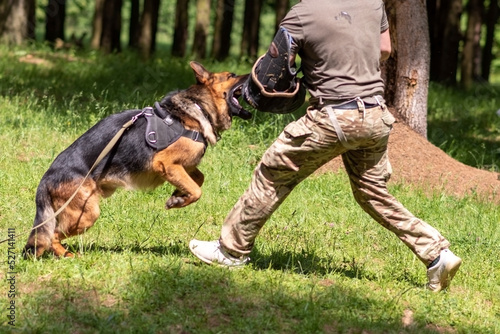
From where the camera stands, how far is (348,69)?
4.94 metres

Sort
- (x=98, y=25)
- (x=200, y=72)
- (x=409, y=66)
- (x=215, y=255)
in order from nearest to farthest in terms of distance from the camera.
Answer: (x=215, y=255) < (x=200, y=72) < (x=409, y=66) < (x=98, y=25)

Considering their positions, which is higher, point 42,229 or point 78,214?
point 78,214

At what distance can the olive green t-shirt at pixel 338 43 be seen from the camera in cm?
480

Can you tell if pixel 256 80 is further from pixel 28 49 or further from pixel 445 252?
pixel 28 49

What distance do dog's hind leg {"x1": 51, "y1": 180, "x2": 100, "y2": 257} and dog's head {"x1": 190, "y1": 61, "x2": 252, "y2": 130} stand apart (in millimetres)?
1139

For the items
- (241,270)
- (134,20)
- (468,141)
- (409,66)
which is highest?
(409,66)

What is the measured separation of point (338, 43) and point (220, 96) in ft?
4.75

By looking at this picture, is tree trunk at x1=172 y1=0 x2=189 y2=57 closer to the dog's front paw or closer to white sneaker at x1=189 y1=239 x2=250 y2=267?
the dog's front paw

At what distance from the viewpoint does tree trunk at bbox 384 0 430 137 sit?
9.48m

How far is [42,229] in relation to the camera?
18.2ft

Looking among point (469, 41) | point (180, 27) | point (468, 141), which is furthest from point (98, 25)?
point (468, 141)

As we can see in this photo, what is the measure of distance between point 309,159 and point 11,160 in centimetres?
481

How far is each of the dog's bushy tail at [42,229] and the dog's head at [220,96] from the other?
1.46 m

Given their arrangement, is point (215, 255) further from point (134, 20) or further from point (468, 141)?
point (134, 20)
